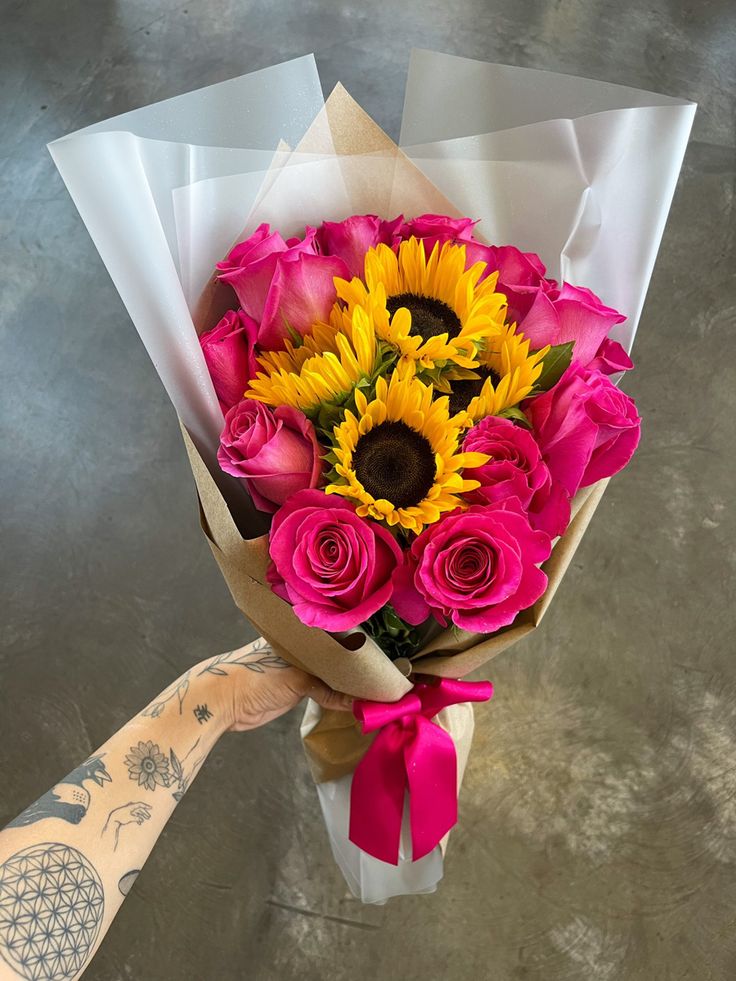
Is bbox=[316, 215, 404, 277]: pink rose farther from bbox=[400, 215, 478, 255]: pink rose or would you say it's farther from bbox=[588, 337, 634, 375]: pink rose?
bbox=[588, 337, 634, 375]: pink rose

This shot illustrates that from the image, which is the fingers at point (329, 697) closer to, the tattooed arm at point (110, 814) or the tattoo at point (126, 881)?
the tattooed arm at point (110, 814)

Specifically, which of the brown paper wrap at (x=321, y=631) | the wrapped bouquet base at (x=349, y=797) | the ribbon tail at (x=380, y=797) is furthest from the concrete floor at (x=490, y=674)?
the brown paper wrap at (x=321, y=631)

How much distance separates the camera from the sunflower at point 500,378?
2.19 feet

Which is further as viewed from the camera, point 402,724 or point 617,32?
point 617,32

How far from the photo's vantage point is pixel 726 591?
1574 mm

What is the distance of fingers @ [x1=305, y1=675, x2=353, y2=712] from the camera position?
3.01ft

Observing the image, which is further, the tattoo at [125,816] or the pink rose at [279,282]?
the tattoo at [125,816]

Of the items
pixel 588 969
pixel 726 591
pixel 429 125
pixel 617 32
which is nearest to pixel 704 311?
pixel 726 591

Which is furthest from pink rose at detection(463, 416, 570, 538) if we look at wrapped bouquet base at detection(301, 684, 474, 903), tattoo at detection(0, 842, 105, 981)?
tattoo at detection(0, 842, 105, 981)

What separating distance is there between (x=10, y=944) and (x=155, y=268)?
63cm

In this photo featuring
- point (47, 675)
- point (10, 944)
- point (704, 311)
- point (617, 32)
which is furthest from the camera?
point (617, 32)

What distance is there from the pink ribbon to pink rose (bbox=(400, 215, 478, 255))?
45cm

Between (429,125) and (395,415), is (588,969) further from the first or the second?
(429,125)

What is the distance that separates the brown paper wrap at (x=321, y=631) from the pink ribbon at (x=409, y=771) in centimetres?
3
